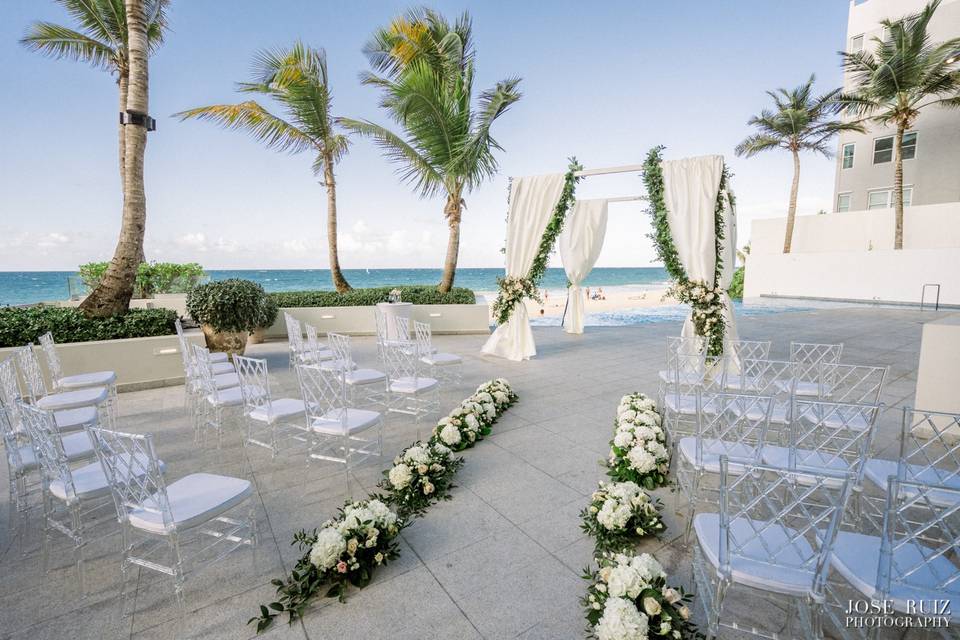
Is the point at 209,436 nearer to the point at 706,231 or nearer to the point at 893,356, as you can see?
the point at 706,231

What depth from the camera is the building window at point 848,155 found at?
19.1m

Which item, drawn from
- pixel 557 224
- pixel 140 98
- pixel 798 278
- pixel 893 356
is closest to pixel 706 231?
pixel 557 224

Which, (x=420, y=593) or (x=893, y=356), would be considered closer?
(x=420, y=593)

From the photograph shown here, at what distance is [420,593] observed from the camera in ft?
6.97

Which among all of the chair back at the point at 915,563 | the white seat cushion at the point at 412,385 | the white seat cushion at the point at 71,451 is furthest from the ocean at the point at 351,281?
the chair back at the point at 915,563

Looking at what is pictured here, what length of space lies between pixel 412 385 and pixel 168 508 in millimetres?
2617

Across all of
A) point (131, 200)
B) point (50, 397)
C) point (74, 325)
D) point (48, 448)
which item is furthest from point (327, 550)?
point (131, 200)

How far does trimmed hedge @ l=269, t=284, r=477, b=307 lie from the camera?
10406mm

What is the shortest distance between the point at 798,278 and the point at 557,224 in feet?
55.7

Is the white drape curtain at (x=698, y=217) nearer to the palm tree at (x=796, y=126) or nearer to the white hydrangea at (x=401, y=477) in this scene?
the white hydrangea at (x=401, y=477)

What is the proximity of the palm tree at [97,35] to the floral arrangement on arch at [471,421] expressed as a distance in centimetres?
939

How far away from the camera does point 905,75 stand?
14.9m

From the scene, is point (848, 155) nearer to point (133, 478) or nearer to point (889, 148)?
point (889, 148)

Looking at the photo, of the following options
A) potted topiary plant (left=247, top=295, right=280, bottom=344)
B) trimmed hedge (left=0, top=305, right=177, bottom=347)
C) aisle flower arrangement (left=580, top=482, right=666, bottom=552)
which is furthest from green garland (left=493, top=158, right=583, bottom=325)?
trimmed hedge (left=0, top=305, right=177, bottom=347)
